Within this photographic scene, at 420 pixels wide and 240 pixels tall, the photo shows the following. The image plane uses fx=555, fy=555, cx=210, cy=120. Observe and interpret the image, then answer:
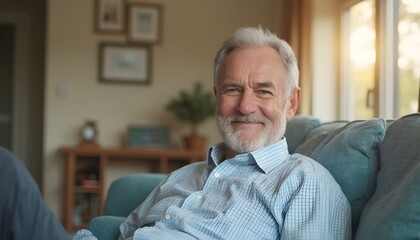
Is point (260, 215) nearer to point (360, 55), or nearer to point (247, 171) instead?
point (247, 171)

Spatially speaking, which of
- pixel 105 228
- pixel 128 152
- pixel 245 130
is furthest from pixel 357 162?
pixel 128 152

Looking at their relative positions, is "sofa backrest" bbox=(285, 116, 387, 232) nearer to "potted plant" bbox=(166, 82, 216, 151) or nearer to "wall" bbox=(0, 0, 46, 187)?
"potted plant" bbox=(166, 82, 216, 151)

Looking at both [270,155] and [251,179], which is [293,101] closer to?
[270,155]

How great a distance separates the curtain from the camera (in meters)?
3.96

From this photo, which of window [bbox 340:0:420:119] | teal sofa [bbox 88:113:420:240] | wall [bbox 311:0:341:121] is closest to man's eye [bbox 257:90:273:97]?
teal sofa [bbox 88:113:420:240]

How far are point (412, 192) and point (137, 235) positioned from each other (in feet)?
2.59

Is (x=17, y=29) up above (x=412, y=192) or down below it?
above

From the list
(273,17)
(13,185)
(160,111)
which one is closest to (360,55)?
(273,17)

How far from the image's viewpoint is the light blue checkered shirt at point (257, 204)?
1.50 m

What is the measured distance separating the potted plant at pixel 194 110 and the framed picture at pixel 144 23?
0.58 m

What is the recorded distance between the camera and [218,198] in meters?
1.71

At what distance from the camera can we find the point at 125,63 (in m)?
4.94

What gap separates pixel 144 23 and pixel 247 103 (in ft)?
10.8

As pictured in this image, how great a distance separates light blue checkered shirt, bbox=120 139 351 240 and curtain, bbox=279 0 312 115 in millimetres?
2231
